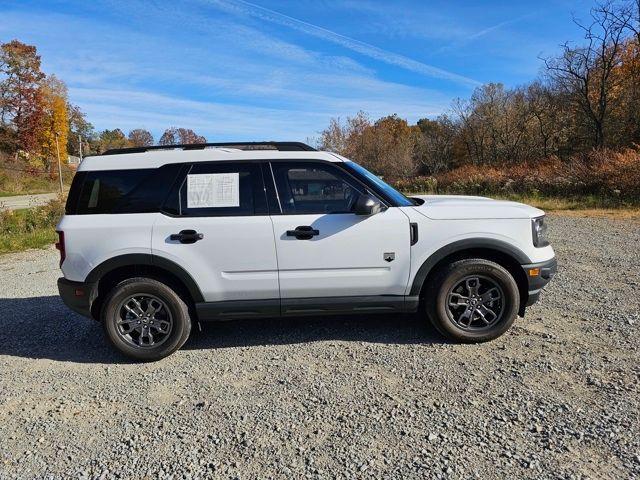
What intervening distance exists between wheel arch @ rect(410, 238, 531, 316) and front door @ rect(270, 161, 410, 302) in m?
0.17

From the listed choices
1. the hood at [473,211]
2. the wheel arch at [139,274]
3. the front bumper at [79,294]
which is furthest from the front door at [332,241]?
the front bumper at [79,294]

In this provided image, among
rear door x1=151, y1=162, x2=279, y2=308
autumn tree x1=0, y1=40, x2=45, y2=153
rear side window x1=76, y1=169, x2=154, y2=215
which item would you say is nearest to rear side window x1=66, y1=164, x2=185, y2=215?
rear side window x1=76, y1=169, x2=154, y2=215

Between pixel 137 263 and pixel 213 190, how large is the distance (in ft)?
3.09

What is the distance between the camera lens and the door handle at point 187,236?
13.4 ft

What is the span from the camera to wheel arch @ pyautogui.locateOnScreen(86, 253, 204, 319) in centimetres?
411

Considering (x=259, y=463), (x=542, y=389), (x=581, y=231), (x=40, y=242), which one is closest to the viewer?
(x=259, y=463)

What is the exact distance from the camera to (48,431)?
3145 mm

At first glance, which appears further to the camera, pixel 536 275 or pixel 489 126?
pixel 489 126

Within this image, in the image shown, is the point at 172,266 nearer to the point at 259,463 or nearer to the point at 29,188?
the point at 259,463

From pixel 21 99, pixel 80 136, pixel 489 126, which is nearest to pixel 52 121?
pixel 21 99

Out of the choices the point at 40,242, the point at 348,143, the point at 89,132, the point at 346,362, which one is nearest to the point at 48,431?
the point at 346,362

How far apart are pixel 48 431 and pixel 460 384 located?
2.98 meters

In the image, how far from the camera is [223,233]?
410cm

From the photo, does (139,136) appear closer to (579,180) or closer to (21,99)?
(21,99)
